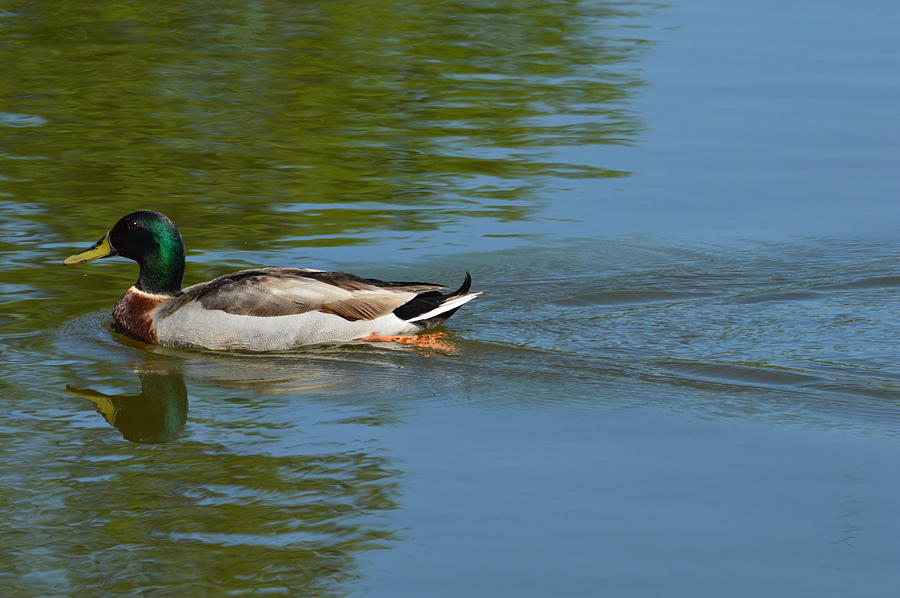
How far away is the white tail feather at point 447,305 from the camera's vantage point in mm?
9859

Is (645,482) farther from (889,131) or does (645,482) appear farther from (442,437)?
(889,131)

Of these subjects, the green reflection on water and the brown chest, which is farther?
the brown chest

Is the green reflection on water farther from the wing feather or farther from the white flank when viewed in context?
the wing feather

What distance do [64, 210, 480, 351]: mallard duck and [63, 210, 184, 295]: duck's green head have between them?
0.79ft

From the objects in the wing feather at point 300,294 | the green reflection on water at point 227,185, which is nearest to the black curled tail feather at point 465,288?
the wing feather at point 300,294

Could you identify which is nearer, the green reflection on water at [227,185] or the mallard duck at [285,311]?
the green reflection on water at [227,185]

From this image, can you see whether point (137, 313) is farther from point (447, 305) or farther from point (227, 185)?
point (227, 185)

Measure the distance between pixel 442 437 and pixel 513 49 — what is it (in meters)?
11.8

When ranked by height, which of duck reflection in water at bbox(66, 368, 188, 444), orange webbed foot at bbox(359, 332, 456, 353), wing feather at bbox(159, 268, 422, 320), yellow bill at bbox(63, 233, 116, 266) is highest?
yellow bill at bbox(63, 233, 116, 266)

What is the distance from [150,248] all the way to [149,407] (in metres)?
2.12

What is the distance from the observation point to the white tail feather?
9859mm

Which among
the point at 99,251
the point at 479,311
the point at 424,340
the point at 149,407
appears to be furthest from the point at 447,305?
the point at 99,251

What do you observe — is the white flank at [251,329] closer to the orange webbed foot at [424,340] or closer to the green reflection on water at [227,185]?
the orange webbed foot at [424,340]

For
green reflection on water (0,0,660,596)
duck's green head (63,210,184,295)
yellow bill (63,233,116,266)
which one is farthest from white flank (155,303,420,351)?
yellow bill (63,233,116,266)
